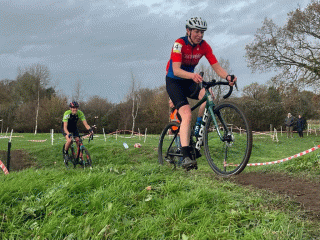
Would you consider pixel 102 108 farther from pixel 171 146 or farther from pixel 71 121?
pixel 171 146

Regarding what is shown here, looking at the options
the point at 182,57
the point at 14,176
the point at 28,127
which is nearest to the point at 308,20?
the point at 182,57

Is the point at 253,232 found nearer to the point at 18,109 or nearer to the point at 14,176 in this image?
the point at 14,176

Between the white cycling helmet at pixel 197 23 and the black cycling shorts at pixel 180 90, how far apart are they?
0.85 meters

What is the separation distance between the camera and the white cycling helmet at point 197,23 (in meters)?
4.39

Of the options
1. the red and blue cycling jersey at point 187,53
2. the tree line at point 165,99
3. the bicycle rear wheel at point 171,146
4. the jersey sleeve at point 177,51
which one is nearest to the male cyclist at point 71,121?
the bicycle rear wheel at point 171,146

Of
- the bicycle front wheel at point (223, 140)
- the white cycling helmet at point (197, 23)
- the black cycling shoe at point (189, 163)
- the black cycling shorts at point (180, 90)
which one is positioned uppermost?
the white cycling helmet at point (197, 23)

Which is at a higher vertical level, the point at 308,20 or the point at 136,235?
the point at 308,20

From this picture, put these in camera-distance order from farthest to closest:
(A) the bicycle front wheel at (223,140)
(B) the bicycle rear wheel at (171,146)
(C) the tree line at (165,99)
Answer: (C) the tree line at (165,99), (B) the bicycle rear wheel at (171,146), (A) the bicycle front wheel at (223,140)

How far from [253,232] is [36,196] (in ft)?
7.04

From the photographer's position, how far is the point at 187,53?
4.62 metres

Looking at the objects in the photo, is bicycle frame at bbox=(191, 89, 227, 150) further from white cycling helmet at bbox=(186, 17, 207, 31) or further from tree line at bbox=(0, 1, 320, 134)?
tree line at bbox=(0, 1, 320, 134)

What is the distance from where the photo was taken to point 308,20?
28000mm

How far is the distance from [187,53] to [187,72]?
444mm

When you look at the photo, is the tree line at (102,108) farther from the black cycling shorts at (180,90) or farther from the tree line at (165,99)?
the black cycling shorts at (180,90)
